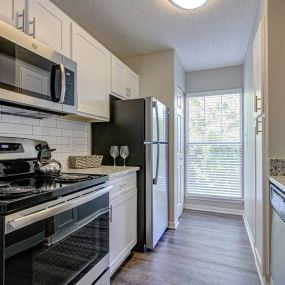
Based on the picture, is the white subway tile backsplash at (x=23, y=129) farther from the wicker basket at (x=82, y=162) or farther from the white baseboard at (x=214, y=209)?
the white baseboard at (x=214, y=209)

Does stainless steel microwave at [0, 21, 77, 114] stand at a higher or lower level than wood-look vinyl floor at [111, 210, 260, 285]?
higher

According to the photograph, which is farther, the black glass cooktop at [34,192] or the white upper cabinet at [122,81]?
the white upper cabinet at [122,81]

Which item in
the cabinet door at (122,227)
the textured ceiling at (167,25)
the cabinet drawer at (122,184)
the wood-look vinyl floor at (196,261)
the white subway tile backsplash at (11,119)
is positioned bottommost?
the wood-look vinyl floor at (196,261)

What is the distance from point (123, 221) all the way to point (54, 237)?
100 cm

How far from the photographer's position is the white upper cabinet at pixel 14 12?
1.32 metres

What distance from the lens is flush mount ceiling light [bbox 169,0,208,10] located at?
2084mm

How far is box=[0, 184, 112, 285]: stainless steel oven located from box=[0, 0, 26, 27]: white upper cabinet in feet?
3.63

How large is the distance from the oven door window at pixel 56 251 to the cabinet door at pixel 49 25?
1226 mm

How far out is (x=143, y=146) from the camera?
2.43 metres

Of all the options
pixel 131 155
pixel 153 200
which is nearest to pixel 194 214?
pixel 153 200

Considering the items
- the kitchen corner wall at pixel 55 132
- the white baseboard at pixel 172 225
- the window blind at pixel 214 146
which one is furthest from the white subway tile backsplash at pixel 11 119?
the window blind at pixel 214 146

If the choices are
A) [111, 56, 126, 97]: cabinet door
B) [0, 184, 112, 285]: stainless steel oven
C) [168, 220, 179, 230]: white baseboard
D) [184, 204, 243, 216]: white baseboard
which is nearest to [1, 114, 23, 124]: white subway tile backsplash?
[0, 184, 112, 285]: stainless steel oven

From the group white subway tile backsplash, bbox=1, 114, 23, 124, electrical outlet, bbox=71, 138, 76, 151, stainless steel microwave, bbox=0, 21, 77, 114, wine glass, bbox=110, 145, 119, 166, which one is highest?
stainless steel microwave, bbox=0, 21, 77, 114

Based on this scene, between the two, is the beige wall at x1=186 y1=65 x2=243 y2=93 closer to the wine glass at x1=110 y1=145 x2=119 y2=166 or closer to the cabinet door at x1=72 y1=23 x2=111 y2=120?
the cabinet door at x1=72 y1=23 x2=111 y2=120
